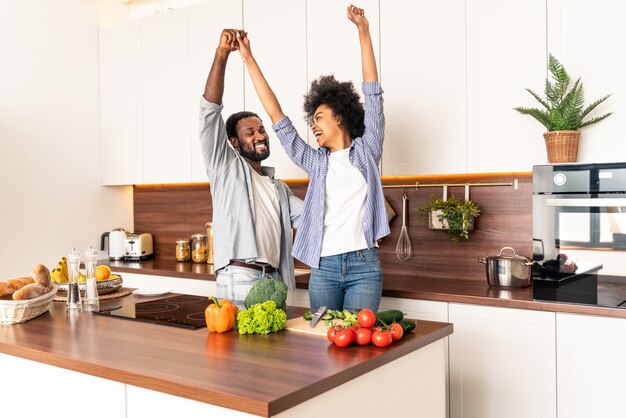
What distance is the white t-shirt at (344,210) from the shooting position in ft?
7.95

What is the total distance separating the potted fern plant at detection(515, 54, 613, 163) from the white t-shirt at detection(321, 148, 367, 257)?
902mm

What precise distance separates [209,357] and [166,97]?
9.66ft

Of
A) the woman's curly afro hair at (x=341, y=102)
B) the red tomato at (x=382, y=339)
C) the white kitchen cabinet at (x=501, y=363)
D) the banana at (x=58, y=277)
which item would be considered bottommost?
the white kitchen cabinet at (x=501, y=363)

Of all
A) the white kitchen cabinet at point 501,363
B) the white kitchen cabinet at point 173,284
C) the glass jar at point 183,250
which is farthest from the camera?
the glass jar at point 183,250

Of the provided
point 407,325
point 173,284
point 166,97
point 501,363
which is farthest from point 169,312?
point 166,97

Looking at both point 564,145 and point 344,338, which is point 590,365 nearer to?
point 564,145

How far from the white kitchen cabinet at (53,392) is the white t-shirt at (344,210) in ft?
3.53

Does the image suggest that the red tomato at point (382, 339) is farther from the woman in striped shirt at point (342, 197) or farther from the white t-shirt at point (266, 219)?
the white t-shirt at point (266, 219)

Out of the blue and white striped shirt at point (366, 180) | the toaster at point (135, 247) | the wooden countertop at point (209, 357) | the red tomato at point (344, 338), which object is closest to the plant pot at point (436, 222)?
the blue and white striped shirt at point (366, 180)

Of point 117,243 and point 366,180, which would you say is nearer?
point 366,180

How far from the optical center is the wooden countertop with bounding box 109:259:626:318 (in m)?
2.47

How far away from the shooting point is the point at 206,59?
4.01m

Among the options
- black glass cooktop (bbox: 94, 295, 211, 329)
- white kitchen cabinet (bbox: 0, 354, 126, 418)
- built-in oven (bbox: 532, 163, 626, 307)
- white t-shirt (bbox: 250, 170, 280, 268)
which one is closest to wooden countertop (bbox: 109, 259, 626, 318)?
built-in oven (bbox: 532, 163, 626, 307)

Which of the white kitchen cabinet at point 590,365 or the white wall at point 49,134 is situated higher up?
the white wall at point 49,134
